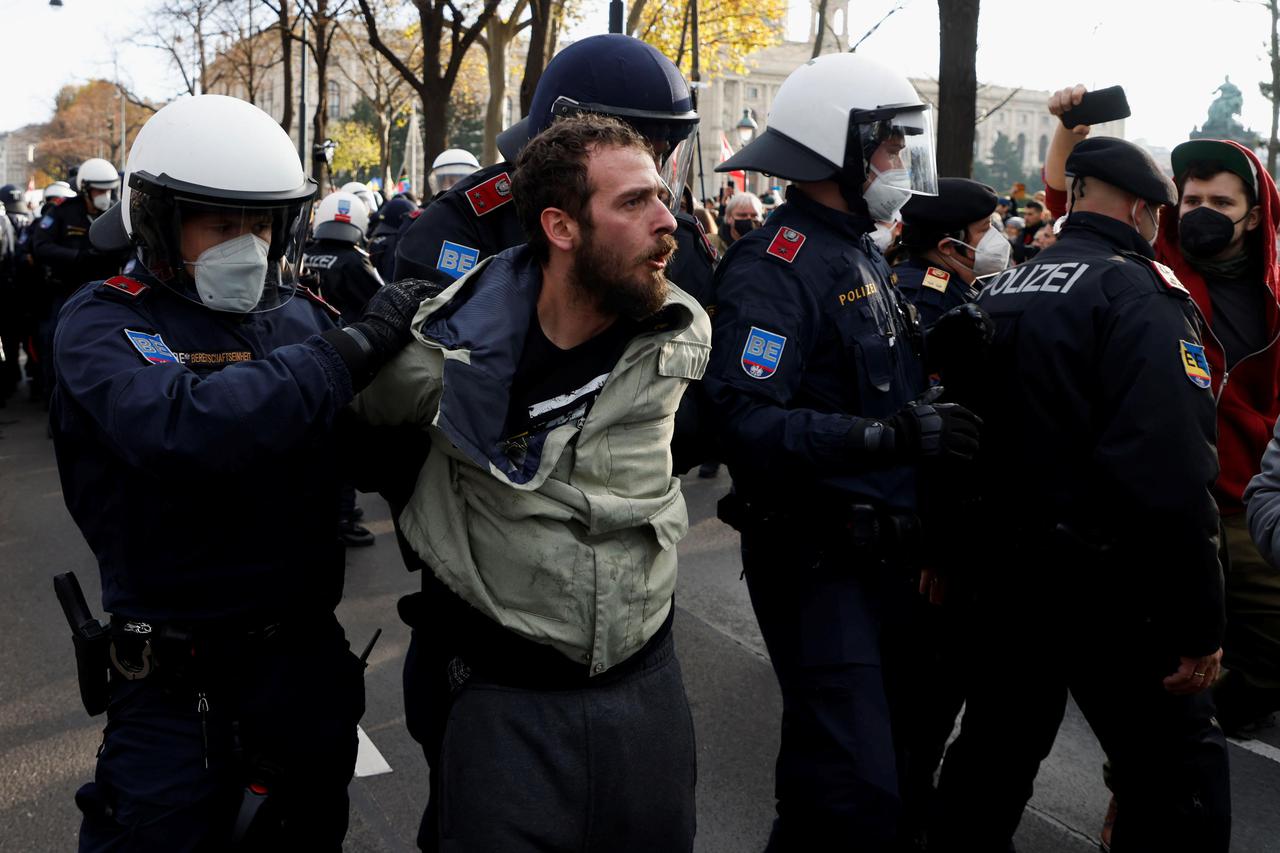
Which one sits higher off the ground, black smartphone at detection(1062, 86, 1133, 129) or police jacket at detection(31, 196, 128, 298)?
black smartphone at detection(1062, 86, 1133, 129)

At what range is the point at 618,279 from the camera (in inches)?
82.5

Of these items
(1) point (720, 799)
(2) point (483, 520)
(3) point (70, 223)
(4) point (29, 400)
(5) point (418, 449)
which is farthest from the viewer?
(4) point (29, 400)

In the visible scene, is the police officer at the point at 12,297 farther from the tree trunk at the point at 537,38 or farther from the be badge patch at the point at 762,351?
the be badge patch at the point at 762,351

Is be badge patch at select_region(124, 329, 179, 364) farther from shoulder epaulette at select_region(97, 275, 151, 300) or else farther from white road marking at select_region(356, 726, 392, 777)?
white road marking at select_region(356, 726, 392, 777)

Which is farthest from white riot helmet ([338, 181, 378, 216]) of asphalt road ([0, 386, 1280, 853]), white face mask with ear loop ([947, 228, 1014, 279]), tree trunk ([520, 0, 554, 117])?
white face mask with ear loop ([947, 228, 1014, 279])

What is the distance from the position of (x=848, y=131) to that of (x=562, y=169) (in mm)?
Result: 1263

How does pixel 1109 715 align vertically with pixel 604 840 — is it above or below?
below

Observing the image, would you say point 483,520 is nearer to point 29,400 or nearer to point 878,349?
point 878,349

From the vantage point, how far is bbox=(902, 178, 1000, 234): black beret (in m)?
4.45

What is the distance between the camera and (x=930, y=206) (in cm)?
447

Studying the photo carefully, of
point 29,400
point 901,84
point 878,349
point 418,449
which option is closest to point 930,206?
point 901,84

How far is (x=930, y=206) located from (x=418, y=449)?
284 centimetres

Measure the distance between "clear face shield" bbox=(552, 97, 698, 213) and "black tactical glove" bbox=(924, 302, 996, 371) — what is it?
74cm

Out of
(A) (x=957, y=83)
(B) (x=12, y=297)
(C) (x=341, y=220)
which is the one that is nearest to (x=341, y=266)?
(C) (x=341, y=220)
